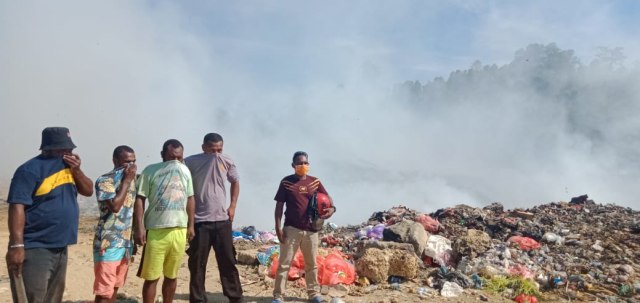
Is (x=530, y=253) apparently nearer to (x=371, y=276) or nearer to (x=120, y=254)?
(x=371, y=276)

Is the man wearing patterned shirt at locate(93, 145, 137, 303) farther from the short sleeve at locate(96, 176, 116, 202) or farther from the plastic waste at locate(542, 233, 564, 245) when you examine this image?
the plastic waste at locate(542, 233, 564, 245)

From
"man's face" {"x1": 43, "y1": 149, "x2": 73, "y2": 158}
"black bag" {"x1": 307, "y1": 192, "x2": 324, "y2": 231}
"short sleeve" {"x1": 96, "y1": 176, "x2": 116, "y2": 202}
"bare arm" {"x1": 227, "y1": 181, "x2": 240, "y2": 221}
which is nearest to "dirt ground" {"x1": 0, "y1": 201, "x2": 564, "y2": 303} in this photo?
"black bag" {"x1": 307, "y1": 192, "x2": 324, "y2": 231}

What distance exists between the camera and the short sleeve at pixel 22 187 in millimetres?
2928

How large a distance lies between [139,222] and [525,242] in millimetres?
7247

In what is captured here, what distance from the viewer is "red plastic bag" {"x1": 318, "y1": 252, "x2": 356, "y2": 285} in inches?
229

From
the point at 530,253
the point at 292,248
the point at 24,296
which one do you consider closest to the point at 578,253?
the point at 530,253

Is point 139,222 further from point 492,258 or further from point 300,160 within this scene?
point 492,258

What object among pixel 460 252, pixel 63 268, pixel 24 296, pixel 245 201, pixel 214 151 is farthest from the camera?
pixel 245 201

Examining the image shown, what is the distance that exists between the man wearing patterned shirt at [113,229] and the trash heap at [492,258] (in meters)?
2.71

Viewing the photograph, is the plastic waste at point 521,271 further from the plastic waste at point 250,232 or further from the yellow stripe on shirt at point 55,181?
the yellow stripe on shirt at point 55,181

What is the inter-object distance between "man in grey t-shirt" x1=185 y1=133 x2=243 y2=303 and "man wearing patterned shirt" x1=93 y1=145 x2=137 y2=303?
672 millimetres

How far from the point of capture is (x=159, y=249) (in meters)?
3.84

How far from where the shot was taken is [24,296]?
297 centimetres

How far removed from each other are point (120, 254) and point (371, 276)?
134 inches
